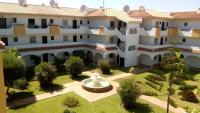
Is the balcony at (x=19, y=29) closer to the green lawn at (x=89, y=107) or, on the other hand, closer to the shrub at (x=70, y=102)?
the green lawn at (x=89, y=107)

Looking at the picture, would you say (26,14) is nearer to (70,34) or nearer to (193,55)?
(70,34)

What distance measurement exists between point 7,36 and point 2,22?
8.24ft

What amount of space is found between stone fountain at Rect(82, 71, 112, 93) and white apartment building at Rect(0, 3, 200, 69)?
9713 millimetres

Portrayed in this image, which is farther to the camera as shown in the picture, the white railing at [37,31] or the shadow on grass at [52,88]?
→ the white railing at [37,31]

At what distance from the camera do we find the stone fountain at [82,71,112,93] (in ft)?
96.7

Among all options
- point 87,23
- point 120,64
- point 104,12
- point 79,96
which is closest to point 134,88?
point 79,96

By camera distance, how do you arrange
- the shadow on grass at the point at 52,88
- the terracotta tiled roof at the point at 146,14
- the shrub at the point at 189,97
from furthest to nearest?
1. the terracotta tiled roof at the point at 146,14
2. the shadow on grass at the point at 52,88
3. the shrub at the point at 189,97

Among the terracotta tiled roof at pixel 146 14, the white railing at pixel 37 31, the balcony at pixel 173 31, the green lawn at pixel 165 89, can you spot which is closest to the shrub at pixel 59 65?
the white railing at pixel 37 31

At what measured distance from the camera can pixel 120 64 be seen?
4369cm

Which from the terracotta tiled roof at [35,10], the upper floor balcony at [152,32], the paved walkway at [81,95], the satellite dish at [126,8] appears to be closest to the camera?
the paved walkway at [81,95]

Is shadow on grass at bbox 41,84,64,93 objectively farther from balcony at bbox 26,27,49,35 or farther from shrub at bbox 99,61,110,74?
balcony at bbox 26,27,49,35

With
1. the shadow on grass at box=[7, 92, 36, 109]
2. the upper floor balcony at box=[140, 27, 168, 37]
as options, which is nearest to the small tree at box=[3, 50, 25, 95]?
the shadow on grass at box=[7, 92, 36, 109]

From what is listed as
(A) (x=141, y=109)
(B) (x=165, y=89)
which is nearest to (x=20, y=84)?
(A) (x=141, y=109)

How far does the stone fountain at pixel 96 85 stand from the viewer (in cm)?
2946
